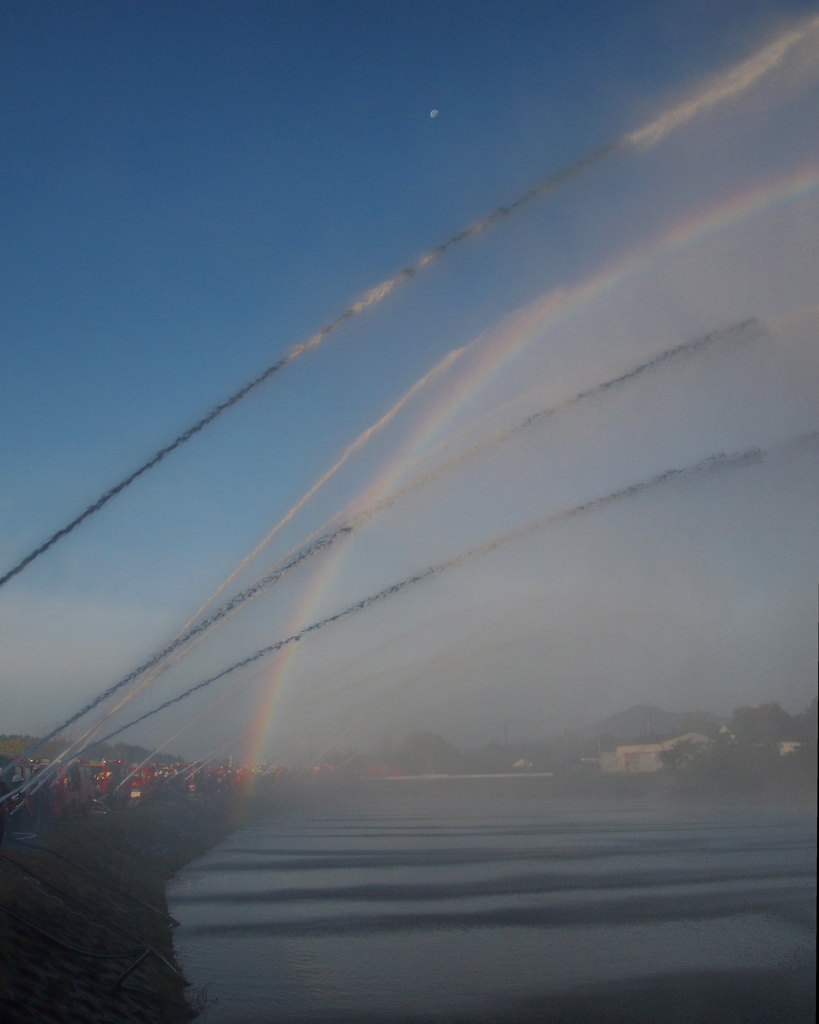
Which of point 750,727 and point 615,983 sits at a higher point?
point 750,727

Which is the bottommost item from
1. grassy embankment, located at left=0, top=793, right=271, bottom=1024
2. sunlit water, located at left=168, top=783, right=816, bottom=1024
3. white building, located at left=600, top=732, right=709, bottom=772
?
sunlit water, located at left=168, top=783, right=816, bottom=1024

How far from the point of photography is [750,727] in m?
14.0

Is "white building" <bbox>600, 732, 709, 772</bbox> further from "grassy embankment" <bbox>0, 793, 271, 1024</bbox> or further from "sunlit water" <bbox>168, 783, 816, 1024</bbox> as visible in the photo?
"grassy embankment" <bbox>0, 793, 271, 1024</bbox>

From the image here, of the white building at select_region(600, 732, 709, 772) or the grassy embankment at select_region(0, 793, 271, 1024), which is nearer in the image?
the grassy embankment at select_region(0, 793, 271, 1024)

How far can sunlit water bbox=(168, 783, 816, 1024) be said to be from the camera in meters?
23.3

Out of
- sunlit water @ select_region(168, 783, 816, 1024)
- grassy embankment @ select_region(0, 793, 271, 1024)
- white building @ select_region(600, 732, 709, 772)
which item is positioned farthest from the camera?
white building @ select_region(600, 732, 709, 772)

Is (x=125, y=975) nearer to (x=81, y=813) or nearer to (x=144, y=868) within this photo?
(x=144, y=868)

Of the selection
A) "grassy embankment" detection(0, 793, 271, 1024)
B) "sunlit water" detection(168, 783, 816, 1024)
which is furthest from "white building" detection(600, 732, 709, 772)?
"grassy embankment" detection(0, 793, 271, 1024)

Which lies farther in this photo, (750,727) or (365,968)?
(365,968)

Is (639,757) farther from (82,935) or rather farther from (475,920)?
(82,935)

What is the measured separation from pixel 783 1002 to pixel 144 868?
2912 centimetres

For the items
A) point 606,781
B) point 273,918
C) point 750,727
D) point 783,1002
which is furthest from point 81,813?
point 606,781

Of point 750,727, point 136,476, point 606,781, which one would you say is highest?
point 136,476

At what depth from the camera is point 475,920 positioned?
1303 inches
